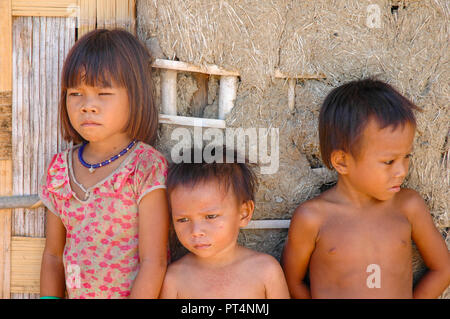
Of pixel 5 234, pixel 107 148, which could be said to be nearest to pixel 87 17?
pixel 107 148

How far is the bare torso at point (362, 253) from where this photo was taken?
2350 mm

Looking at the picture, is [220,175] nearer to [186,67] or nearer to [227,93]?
[227,93]

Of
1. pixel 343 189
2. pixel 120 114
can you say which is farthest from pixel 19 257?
pixel 343 189

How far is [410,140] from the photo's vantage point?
89.6 inches

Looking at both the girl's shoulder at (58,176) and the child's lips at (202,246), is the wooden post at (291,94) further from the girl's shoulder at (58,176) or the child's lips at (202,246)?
the girl's shoulder at (58,176)

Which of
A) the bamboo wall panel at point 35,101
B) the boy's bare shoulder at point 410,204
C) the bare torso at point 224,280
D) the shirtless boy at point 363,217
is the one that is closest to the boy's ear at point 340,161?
the shirtless boy at point 363,217

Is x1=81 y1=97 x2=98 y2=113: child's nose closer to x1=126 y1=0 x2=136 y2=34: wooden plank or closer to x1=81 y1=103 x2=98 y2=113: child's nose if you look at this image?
x1=81 y1=103 x2=98 y2=113: child's nose

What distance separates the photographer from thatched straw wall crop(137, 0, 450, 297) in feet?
8.01

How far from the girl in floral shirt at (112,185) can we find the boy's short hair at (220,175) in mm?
75

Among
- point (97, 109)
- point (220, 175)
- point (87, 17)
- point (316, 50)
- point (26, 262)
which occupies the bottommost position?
point (26, 262)

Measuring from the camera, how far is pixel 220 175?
2.28 m

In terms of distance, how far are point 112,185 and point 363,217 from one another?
3.61 feet

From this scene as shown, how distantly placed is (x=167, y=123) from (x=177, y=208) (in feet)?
1.50
